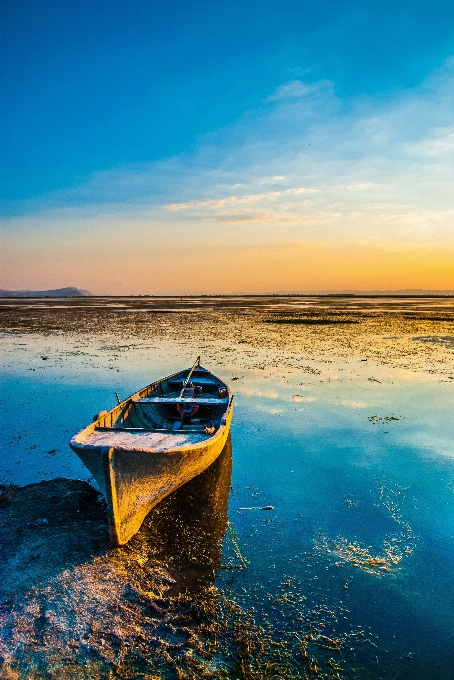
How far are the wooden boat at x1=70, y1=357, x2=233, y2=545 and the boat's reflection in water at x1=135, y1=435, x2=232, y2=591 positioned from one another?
0.45 meters

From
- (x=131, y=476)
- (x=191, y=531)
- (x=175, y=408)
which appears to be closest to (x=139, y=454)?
(x=131, y=476)

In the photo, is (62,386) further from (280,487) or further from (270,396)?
(280,487)

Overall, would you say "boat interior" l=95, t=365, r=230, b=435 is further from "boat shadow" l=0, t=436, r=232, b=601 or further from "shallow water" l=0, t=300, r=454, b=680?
"boat shadow" l=0, t=436, r=232, b=601

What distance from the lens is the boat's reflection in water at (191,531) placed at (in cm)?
614

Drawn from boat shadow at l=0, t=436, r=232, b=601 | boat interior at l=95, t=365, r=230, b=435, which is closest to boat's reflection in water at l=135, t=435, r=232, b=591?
boat shadow at l=0, t=436, r=232, b=601

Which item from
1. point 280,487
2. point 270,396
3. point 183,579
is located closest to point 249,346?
point 270,396

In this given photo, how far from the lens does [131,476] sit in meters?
6.60

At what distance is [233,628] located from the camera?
510 cm

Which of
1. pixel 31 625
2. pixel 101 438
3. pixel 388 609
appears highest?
pixel 101 438

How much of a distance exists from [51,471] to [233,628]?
5973 millimetres

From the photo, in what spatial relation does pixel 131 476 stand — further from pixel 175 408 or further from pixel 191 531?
pixel 175 408

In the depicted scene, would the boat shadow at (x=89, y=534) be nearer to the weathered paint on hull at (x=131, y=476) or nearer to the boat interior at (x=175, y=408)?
the weathered paint on hull at (x=131, y=476)

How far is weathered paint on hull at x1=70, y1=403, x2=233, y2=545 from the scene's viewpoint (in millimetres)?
6277

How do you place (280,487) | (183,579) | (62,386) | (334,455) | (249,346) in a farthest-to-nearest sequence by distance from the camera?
(249,346) → (62,386) → (334,455) → (280,487) → (183,579)
